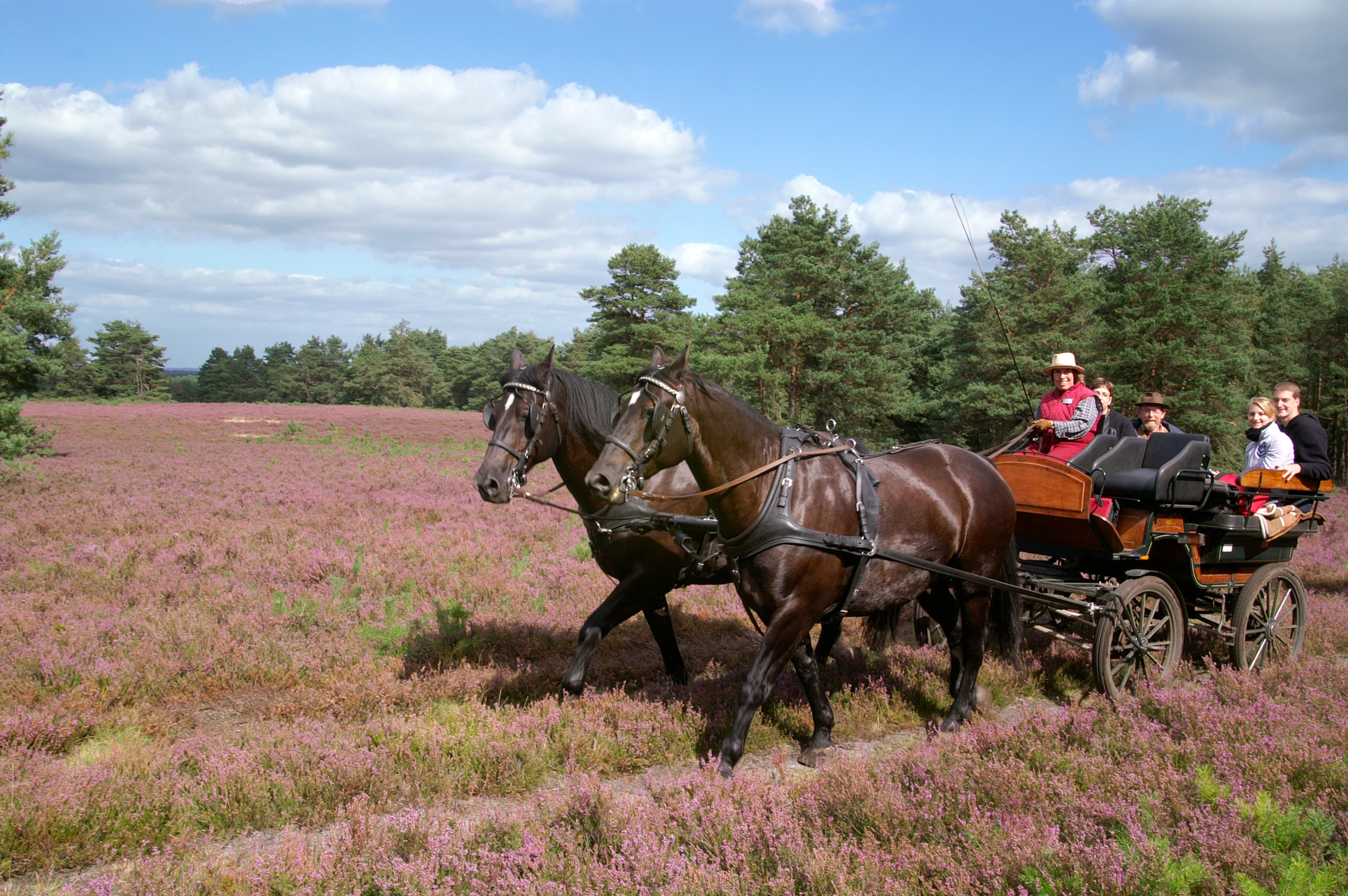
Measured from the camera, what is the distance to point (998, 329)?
3231 cm

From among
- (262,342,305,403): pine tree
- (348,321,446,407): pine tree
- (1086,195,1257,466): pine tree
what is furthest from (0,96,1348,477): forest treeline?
(262,342,305,403): pine tree

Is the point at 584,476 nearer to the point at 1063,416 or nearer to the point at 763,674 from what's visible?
the point at 763,674

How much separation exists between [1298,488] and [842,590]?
14.7ft

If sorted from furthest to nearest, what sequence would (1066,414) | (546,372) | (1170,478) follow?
(1066,414), (1170,478), (546,372)

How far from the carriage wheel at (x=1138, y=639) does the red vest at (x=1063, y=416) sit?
1.37 metres

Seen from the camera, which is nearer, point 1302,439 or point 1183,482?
point 1183,482

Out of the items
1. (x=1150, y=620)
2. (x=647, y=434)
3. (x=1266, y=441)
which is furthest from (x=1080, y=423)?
(x=647, y=434)

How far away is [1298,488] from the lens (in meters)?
6.34

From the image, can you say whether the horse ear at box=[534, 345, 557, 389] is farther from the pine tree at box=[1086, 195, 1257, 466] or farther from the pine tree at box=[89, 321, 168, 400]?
the pine tree at box=[89, 321, 168, 400]

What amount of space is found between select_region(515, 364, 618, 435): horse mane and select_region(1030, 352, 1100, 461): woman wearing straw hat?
398 centimetres

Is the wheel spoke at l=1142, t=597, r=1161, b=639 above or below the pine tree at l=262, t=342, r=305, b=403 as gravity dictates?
below

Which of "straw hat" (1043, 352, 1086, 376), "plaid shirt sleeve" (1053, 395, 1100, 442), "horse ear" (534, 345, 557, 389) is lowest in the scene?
"plaid shirt sleeve" (1053, 395, 1100, 442)

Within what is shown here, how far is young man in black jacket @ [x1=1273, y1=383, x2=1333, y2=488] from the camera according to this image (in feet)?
21.0

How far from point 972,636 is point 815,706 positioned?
1430 mm
